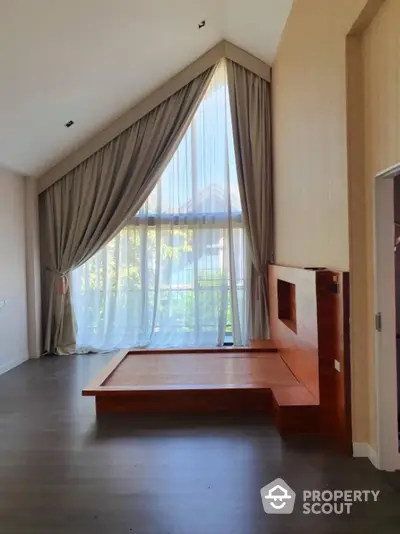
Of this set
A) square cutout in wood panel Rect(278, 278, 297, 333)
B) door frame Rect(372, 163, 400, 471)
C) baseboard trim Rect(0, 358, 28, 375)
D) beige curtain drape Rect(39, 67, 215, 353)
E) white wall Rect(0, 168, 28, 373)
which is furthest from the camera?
beige curtain drape Rect(39, 67, 215, 353)

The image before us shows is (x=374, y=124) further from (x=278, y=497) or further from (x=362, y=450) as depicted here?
(x=278, y=497)

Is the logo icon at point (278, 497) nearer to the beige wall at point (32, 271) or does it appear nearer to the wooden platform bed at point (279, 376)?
the wooden platform bed at point (279, 376)

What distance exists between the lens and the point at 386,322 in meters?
2.73

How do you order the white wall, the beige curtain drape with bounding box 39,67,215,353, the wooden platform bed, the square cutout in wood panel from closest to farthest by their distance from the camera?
1. the wooden platform bed
2. the square cutout in wood panel
3. the white wall
4. the beige curtain drape with bounding box 39,67,215,353

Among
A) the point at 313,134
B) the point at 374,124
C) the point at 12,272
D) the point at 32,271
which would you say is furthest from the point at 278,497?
the point at 32,271

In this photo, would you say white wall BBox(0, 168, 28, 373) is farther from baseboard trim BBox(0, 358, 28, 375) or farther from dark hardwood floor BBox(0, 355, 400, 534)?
dark hardwood floor BBox(0, 355, 400, 534)

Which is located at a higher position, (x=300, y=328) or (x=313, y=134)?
(x=313, y=134)

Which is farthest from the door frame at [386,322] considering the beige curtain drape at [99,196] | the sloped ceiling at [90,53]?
the beige curtain drape at [99,196]

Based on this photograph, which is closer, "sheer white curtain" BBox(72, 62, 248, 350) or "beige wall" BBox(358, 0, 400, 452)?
"beige wall" BBox(358, 0, 400, 452)

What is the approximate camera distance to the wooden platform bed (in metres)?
3.18

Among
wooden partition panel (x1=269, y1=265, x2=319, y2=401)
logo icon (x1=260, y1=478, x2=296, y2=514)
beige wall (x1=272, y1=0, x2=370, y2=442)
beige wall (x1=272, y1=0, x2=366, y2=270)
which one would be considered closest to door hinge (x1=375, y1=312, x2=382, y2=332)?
beige wall (x1=272, y1=0, x2=370, y2=442)

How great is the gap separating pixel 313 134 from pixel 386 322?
1.83 metres

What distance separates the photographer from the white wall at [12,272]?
5.36 meters

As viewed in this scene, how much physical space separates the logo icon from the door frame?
0.64 metres
